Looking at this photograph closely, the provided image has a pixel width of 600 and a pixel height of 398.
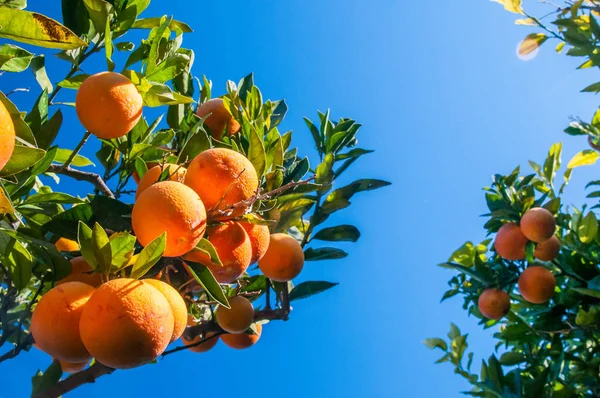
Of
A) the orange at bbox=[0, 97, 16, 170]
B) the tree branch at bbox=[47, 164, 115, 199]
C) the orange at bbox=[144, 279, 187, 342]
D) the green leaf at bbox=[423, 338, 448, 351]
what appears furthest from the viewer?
the green leaf at bbox=[423, 338, 448, 351]

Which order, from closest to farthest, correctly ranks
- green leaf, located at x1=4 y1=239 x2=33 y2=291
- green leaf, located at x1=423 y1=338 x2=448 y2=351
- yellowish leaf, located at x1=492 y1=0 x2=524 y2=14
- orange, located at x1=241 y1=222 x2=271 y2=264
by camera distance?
1. green leaf, located at x1=4 y1=239 x2=33 y2=291
2. orange, located at x1=241 y1=222 x2=271 y2=264
3. yellowish leaf, located at x1=492 y1=0 x2=524 y2=14
4. green leaf, located at x1=423 y1=338 x2=448 y2=351

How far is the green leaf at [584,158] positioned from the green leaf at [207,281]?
2.97m

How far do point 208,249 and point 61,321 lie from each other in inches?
11.8

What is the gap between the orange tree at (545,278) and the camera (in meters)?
2.41

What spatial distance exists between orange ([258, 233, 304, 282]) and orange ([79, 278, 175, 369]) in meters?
0.49

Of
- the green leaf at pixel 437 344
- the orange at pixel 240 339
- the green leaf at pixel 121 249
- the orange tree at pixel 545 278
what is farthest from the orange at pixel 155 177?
the green leaf at pixel 437 344

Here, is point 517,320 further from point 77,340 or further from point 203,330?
point 77,340

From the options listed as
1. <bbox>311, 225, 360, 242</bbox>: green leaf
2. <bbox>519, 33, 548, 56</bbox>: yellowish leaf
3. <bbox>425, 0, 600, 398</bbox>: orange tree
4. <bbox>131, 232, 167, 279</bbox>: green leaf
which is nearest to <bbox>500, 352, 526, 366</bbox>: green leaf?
<bbox>425, 0, 600, 398</bbox>: orange tree

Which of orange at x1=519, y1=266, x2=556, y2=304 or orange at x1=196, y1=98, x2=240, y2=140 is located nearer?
orange at x1=196, y1=98, x2=240, y2=140

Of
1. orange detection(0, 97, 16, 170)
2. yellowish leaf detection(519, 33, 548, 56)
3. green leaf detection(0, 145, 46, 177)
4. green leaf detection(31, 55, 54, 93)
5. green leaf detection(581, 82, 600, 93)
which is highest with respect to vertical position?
yellowish leaf detection(519, 33, 548, 56)

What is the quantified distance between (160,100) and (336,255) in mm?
734

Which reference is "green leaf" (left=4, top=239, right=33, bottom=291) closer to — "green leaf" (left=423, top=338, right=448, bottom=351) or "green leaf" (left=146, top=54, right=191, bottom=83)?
"green leaf" (left=146, top=54, right=191, bottom=83)

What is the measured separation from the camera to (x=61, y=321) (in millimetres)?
924

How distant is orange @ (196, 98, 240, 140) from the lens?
163 centimetres
